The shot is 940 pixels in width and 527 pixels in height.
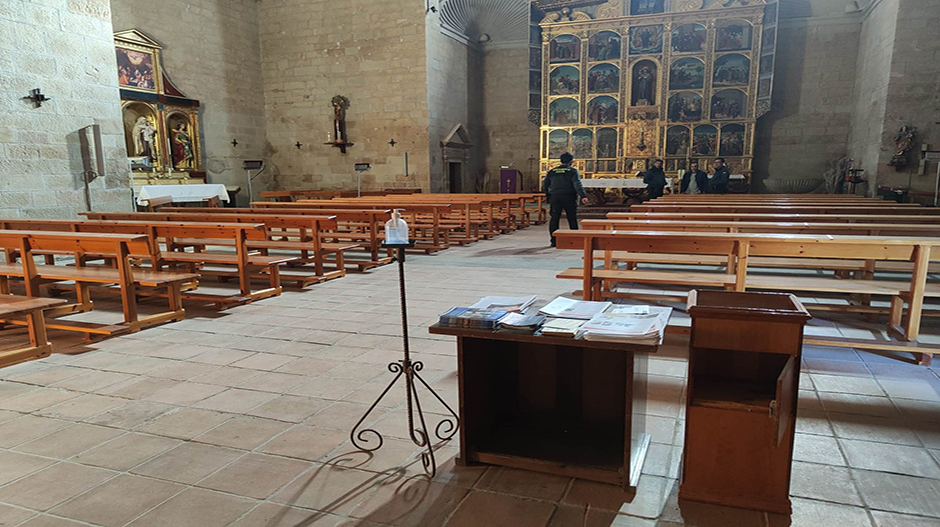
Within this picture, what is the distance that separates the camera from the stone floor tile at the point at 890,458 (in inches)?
83.8

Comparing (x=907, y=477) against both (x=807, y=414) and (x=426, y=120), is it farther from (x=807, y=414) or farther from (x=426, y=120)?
(x=426, y=120)

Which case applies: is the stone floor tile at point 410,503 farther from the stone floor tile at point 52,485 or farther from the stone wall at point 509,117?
the stone wall at point 509,117

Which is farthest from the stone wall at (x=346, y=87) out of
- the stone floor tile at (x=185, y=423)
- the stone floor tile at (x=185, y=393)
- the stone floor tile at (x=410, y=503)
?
the stone floor tile at (x=410, y=503)

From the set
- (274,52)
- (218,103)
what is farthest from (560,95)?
(218,103)

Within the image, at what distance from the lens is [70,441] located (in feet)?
8.10

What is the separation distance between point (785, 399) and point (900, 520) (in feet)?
1.89

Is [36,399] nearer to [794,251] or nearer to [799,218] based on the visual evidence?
[794,251]

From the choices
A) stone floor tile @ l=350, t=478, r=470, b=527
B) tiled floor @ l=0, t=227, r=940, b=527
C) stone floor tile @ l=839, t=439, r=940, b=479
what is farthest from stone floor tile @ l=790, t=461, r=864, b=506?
stone floor tile @ l=350, t=478, r=470, b=527

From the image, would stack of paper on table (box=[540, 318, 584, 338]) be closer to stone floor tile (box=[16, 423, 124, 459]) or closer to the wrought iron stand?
the wrought iron stand

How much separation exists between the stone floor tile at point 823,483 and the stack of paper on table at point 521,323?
1.08 m

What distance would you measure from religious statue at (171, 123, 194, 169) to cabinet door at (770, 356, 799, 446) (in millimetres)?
14399

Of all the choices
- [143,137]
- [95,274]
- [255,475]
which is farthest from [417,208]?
[143,137]

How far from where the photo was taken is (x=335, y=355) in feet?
11.8

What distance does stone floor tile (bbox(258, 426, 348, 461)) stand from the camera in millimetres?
2330
